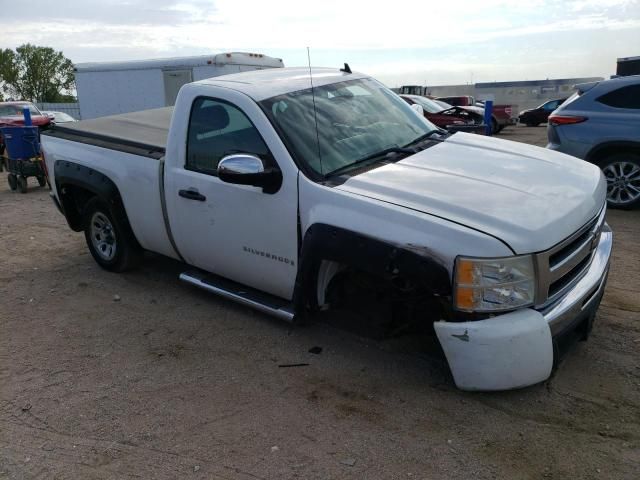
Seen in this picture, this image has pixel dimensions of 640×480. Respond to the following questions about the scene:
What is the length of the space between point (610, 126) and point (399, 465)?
6312mm

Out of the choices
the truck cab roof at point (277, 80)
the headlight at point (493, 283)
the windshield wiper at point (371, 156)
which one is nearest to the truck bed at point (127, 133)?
the truck cab roof at point (277, 80)

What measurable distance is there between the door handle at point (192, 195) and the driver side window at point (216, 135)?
172 mm

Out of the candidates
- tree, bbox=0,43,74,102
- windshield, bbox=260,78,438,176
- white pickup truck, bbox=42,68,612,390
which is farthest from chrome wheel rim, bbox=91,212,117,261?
tree, bbox=0,43,74,102

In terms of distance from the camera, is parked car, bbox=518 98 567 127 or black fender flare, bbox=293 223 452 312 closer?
black fender flare, bbox=293 223 452 312

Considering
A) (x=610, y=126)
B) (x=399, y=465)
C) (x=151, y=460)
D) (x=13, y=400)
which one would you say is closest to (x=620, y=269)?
(x=610, y=126)

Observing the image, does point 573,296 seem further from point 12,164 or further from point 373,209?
point 12,164

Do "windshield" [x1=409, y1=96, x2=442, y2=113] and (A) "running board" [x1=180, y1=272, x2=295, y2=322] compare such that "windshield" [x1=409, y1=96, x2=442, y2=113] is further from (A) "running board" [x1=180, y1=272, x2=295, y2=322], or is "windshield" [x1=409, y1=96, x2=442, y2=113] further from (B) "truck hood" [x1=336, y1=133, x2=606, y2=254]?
(A) "running board" [x1=180, y1=272, x2=295, y2=322]

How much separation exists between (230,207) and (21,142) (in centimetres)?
872

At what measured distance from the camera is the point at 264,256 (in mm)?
3861

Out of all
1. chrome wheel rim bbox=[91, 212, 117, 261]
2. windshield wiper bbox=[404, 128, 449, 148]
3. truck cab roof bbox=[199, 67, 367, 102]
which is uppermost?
truck cab roof bbox=[199, 67, 367, 102]

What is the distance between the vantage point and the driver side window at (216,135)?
12.9 ft

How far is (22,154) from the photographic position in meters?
10.9

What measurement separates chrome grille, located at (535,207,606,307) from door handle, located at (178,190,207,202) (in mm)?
2370

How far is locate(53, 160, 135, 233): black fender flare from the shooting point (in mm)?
5027
